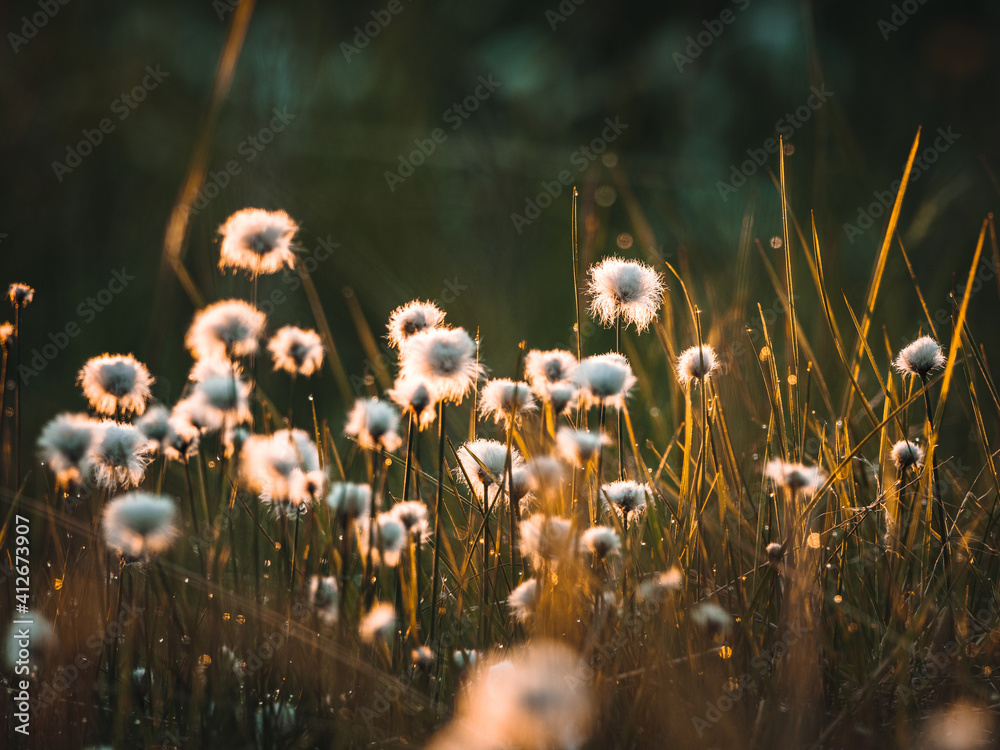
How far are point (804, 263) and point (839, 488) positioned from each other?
6.43ft

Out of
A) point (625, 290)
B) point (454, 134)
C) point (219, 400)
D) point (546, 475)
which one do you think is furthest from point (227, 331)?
point (454, 134)

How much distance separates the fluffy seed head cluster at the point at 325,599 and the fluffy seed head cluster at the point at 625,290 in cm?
51

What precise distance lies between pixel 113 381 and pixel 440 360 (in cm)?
44

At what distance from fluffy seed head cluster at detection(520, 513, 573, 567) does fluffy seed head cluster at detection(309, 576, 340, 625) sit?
0.21 metres

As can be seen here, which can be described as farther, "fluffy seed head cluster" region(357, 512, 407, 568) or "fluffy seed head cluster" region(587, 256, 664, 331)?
"fluffy seed head cluster" region(587, 256, 664, 331)

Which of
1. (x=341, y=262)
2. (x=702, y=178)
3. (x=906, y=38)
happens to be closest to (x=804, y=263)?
(x=702, y=178)

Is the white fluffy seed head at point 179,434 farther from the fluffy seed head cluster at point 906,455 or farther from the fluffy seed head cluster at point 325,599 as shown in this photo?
Result: the fluffy seed head cluster at point 906,455

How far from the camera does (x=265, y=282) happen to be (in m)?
3.01

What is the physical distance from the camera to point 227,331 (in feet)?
2.85

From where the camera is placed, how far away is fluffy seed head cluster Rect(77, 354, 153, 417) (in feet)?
3.13

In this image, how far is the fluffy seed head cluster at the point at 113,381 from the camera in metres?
0.95

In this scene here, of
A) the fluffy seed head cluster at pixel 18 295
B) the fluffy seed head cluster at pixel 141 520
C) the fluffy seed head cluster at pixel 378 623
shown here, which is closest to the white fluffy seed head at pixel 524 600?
the fluffy seed head cluster at pixel 378 623

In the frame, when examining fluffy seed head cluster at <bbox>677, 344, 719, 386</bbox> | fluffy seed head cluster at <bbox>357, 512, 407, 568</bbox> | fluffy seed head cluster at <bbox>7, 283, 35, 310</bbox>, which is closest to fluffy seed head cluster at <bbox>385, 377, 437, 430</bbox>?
fluffy seed head cluster at <bbox>357, 512, 407, 568</bbox>

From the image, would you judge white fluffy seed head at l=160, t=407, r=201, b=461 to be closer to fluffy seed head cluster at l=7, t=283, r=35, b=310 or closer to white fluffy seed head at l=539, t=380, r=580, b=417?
fluffy seed head cluster at l=7, t=283, r=35, b=310
